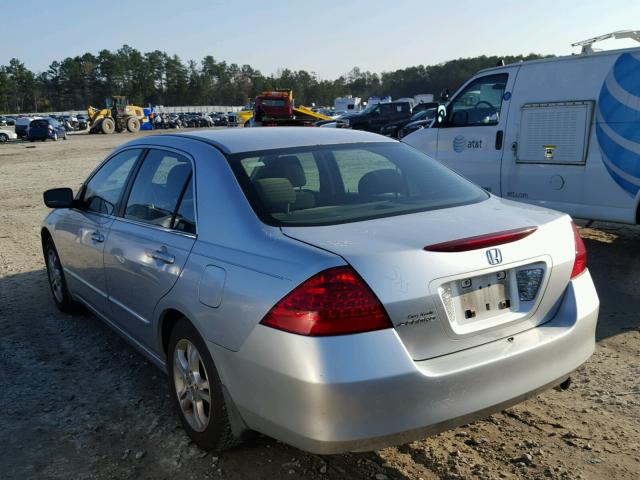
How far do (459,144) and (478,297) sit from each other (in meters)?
6.02

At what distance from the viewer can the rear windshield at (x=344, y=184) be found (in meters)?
2.90

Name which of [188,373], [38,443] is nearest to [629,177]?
[188,373]

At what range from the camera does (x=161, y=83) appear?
146125 millimetres

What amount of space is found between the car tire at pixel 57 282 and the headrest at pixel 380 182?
3.06 m

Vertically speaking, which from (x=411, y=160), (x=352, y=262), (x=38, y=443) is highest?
(x=411, y=160)

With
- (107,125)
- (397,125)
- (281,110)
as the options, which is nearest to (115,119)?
(107,125)

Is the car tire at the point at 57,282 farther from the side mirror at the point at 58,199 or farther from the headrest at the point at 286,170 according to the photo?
the headrest at the point at 286,170

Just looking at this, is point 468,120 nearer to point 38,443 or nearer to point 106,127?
point 38,443

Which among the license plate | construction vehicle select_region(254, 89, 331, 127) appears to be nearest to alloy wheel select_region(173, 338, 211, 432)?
the license plate

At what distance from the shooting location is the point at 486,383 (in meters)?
2.41

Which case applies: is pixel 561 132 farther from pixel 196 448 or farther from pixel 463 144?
pixel 196 448

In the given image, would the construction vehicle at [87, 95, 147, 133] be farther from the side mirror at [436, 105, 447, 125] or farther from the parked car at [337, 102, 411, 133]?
the side mirror at [436, 105, 447, 125]

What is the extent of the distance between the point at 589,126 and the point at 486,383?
5085mm

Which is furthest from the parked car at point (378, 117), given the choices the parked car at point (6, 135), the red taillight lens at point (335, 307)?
the red taillight lens at point (335, 307)
